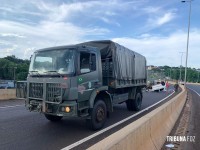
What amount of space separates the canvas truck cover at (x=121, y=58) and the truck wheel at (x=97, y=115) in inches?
67.5

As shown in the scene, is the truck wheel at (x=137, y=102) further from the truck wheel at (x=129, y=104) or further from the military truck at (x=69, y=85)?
the military truck at (x=69, y=85)

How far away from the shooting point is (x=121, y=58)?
11.3 metres

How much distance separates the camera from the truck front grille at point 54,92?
7.70 meters

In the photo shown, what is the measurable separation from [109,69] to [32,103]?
3389mm

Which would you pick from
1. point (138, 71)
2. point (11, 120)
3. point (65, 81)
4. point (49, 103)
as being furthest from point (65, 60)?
point (138, 71)

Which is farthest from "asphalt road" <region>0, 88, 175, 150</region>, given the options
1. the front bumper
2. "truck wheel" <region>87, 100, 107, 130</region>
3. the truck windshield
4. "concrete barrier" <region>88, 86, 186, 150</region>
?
"concrete barrier" <region>88, 86, 186, 150</region>

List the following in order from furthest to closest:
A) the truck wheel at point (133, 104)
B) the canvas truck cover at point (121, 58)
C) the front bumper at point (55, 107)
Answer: the truck wheel at point (133, 104) < the canvas truck cover at point (121, 58) < the front bumper at point (55, 107)

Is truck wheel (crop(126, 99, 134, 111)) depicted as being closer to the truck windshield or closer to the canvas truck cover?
the canvas truck cover

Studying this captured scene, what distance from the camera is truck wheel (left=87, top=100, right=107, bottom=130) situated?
844 cm

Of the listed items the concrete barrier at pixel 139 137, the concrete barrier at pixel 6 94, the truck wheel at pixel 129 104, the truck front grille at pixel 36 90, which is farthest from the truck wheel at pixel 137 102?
the concrete barrier at pixel 6 94

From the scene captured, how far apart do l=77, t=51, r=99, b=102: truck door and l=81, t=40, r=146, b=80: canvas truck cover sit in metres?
1.61

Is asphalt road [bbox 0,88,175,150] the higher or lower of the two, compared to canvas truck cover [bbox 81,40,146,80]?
lower

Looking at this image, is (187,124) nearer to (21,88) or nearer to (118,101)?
(118,101)

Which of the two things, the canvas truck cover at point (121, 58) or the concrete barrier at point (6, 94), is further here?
the concrete barrier at point (6, 94)
